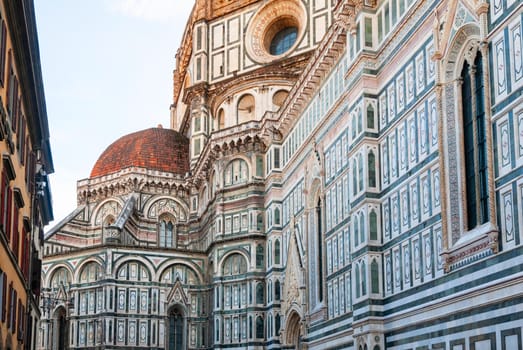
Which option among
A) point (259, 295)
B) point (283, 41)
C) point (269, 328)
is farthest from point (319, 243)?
point (283, 41)

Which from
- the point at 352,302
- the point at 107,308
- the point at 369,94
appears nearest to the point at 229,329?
the point at 107,308

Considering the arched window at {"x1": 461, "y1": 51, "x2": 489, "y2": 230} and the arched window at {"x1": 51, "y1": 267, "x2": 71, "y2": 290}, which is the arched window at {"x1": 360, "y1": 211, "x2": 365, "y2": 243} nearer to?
the arched window at {"x1": 461, "y1": 51, "x2": 489, "y2": 230}

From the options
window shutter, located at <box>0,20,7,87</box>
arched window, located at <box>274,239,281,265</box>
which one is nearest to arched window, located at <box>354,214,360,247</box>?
arched window, located at <box>274,239,281,265</box>

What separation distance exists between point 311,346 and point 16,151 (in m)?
18.3

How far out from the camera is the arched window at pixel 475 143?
24188 millimetres

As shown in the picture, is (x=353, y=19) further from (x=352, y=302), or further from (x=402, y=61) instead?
(x=352, y=302)

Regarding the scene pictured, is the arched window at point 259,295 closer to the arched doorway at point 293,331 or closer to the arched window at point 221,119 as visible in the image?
the arched doorway at point 293,331

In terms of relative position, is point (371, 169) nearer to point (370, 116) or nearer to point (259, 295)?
point (370, 116)

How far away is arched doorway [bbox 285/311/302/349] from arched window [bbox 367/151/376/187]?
13.2 metres

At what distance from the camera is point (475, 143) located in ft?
80.4

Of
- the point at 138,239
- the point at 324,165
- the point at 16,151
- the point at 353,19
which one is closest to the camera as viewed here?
the point at 16,151

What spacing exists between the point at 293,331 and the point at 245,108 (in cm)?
1547

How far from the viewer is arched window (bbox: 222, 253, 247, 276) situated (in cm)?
4862

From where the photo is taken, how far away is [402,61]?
29.9 m
